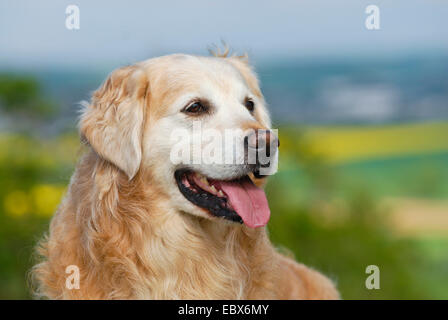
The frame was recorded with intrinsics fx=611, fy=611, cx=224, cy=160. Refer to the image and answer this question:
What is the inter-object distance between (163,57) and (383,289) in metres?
8.08

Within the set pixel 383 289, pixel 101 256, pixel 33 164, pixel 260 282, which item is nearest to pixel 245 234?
pixel 260 282

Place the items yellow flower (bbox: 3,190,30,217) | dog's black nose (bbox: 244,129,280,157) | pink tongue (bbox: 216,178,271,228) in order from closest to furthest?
1. dog's black nose (bbox: 244,129,280,157)
2. pink tongue (bbox: 216,178,271,228)
3. yellow flower (bbox: 3,190,30,217)

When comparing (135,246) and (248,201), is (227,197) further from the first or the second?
(135,246)

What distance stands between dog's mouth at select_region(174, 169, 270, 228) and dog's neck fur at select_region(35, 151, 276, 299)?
0.20 meters

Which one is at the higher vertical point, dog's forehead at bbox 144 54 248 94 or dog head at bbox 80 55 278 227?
dog's forehead at bbox 144 54 248 94

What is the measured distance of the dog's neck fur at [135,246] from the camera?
3.84 meters

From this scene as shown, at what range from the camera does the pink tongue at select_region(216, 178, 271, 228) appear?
3.68 meters

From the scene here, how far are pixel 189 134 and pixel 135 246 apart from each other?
79 centimetres

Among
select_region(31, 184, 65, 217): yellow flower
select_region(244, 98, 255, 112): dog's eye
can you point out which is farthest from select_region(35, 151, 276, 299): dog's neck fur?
select_region(31, 184, 65, 217): yellow flower

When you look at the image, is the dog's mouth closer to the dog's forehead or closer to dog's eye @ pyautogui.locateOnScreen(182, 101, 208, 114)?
dog's eye @ pyautogui.locateOnScreen(182, 101, 208, 114)

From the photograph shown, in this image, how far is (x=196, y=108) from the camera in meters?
3.86

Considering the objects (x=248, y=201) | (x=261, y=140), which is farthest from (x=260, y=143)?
(x=248, y=201)

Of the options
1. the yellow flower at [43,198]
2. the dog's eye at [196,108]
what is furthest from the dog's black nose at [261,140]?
the yellow flower at [43,198]

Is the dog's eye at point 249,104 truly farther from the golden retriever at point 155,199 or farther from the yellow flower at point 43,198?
the yellow flower at point 43,198
